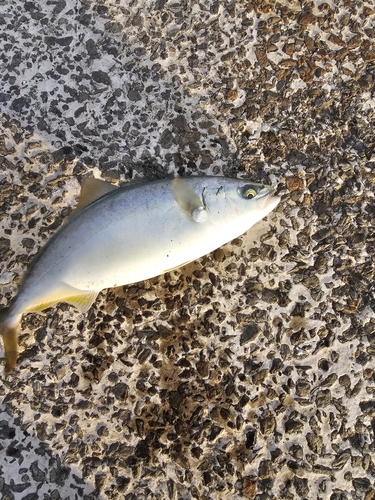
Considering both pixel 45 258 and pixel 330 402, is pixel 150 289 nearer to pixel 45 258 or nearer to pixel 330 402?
pixel 45 258

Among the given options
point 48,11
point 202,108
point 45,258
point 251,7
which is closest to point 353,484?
point 45,258

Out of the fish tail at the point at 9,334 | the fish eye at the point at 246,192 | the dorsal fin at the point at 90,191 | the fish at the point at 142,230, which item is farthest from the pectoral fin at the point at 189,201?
the fish tail at the point at 9,334

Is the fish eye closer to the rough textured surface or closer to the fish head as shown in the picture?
the fish head

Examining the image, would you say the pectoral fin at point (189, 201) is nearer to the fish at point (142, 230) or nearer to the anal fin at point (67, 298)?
the fish at point (142, 230)

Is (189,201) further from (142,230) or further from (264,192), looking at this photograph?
(264,192)

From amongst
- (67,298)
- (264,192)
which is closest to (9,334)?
(67,298)

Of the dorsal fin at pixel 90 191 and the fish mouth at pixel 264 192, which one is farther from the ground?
the dorsal fin at pixel 90 191

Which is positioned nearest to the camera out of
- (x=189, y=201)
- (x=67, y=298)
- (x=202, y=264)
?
(x=189, y=201)
